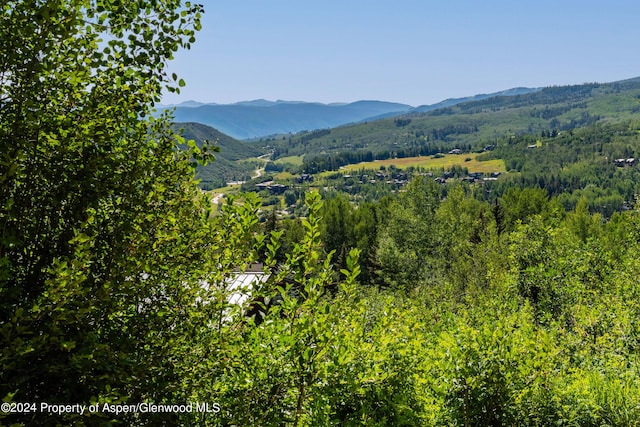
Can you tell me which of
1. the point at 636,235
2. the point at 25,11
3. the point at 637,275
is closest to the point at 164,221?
the point at 25,11

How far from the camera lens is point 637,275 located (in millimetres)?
20453

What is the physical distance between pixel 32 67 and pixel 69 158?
714 millimetres

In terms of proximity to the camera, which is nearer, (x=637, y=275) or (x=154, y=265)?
(x=154, y=265)

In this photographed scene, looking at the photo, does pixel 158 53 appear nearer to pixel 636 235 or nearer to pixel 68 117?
pixel 68 117

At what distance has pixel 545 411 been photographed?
698 cm

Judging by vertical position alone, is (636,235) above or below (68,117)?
below

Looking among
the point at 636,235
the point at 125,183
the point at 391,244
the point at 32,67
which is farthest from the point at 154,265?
the point at 391,244

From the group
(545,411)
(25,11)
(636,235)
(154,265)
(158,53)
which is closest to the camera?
(25,11)

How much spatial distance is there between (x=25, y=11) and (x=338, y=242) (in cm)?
6823

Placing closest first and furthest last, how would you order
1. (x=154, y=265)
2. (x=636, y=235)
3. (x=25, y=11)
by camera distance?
(x=25, y=11) → (x=154, y=265) → (x=636, y=235)

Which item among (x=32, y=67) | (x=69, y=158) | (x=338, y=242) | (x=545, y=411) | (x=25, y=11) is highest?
(x=25, y=11)

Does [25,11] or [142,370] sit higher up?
[25,11]

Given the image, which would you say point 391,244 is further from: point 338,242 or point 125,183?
point 125,183

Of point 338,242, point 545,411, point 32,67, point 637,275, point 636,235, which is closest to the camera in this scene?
point 32,67
